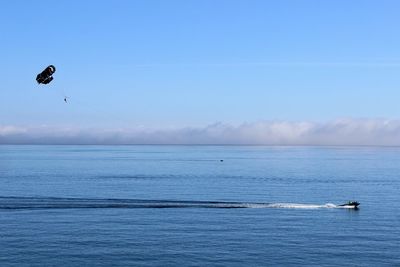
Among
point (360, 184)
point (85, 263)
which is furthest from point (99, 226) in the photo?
point (360, 184)

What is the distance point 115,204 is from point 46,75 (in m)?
63.6

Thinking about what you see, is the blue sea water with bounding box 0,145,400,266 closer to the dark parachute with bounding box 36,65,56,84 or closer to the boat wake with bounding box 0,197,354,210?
the boat wake with bounding box 0,197,354,210

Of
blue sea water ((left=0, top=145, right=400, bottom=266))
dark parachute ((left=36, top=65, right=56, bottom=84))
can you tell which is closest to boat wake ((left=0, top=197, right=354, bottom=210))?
blue sea water ((left=0, top=145, right=400, bottom=266))

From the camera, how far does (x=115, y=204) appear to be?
117 meters

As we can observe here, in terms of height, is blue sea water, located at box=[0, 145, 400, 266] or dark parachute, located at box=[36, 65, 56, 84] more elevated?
dark parachute, located at box=[36, 65, 56, 84]

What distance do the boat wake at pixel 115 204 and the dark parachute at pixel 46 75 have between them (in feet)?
192

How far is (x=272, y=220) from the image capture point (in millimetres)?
99688

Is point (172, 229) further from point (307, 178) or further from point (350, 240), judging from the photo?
point (307, 178)

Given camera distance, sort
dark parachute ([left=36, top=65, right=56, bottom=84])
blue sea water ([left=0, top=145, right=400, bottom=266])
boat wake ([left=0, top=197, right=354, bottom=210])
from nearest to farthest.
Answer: dark parachute ([left=36, top=65, right=56, bottom=84]) → blue sea water ([left=0, top=145, right=400, bottom=266]) → boat wake ([left=0, top=197, right=354, bottom=210])

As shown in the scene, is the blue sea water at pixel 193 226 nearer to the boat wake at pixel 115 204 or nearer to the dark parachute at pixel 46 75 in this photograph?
the boat wake at pixel 115 204

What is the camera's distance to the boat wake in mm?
112750

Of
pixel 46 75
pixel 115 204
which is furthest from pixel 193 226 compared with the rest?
pixel 46 75

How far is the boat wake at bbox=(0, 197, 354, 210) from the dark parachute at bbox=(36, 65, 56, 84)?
58.5 m

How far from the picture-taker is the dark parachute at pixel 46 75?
57.3 meters
